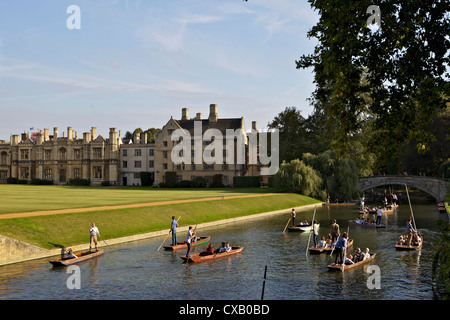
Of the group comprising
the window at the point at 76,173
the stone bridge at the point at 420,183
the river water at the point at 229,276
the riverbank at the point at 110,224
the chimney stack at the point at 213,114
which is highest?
the chimney stack at the point at 213,114

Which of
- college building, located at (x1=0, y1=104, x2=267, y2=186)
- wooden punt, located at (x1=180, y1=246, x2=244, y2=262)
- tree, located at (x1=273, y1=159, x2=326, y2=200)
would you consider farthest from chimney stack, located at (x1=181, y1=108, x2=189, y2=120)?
wooden punt, located at (x1=180, y1=246, x2=244, y2=262)

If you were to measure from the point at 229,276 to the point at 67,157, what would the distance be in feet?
321

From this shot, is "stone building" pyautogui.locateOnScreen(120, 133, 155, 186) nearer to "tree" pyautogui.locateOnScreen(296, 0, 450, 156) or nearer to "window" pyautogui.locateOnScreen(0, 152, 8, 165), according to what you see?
"window" pyautogui.locateOnScreen(0, 152, 8, 165)

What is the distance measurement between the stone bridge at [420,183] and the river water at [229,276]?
123ft

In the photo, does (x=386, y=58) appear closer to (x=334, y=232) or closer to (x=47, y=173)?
(x=334, y=232)

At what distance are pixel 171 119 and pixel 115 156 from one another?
57.3 feet

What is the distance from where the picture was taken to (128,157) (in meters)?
109

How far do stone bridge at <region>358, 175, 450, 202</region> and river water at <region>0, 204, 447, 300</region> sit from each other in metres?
37.5

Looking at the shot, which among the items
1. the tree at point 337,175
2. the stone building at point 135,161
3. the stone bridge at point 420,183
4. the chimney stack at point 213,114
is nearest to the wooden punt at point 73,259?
the tree at point 337,175

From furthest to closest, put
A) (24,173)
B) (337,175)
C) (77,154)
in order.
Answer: (24,173), (77,154), (337,175)

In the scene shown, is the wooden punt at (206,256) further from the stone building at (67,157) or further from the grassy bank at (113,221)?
the stone building at (67,157)

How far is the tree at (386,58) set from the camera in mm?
16609

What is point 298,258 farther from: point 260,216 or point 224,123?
point 224,123

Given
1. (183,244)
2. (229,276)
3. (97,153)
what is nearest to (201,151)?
(97,153)
